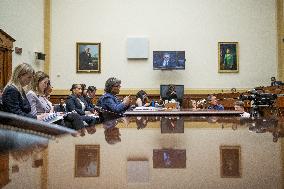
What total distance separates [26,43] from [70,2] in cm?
264

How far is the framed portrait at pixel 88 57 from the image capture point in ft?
44.3

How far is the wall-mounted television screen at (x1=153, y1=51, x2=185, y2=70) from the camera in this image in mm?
13190

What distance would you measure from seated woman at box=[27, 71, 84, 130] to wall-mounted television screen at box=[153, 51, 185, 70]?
7.71m

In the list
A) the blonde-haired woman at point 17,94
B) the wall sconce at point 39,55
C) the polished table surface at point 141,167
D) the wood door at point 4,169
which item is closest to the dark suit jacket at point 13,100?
the blonde-haired woman at point 17,94

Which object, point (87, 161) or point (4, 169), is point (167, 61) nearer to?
point (87, 161)

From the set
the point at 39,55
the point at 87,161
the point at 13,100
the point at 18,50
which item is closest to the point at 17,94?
the point at 13,100

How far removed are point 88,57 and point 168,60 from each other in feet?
9.10

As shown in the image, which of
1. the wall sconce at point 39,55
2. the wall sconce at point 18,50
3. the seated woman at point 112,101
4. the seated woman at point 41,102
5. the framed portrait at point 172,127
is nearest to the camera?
the framed portrait at point 172,127

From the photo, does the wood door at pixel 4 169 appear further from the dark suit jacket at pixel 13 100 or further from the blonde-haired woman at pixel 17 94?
the dark suit jacket at pixel 13 100

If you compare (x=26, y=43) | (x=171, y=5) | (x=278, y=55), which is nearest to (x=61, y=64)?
(x=26, y=43)

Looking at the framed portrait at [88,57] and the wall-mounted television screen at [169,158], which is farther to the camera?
the framed portrait at [88,57]

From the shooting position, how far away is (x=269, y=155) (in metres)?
0.83

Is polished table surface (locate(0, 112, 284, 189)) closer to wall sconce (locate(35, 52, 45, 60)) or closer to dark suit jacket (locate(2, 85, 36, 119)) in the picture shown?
dark suit jacket (locate(2, 85, 36, 119))

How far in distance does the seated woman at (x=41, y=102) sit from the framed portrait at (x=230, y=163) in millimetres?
4273
